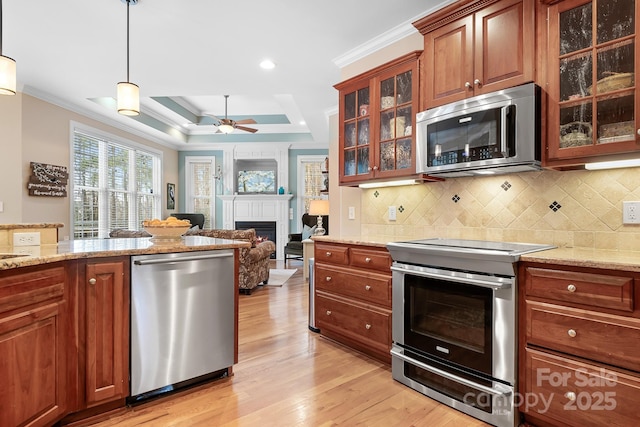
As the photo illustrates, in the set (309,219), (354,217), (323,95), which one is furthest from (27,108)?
(309,219)

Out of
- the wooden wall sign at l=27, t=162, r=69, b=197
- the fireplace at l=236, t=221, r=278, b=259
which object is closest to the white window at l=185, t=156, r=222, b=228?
the fireplace at l=236, t=221, r=278, b=259

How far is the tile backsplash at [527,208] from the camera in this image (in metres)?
2.03

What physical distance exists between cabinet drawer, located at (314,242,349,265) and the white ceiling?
1910mm

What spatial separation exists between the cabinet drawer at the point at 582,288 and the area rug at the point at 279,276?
4241 mm

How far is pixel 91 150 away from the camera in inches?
238

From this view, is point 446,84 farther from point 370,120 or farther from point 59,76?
point 59,76

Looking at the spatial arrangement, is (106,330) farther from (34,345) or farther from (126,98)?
(126,98)

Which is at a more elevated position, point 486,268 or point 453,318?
point 486,268

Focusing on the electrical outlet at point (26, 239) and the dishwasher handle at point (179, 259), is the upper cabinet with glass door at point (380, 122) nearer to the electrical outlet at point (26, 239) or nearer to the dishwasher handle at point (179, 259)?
the dishwasher handle at point (179, 259)

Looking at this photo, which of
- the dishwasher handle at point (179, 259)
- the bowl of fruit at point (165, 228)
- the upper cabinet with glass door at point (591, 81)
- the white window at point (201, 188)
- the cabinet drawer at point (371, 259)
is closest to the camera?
the upper cabinet with glass door at point (591, 81)

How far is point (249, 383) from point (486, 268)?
166 cm

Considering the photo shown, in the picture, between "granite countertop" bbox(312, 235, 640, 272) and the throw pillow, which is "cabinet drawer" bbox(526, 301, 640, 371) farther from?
the throw pillow

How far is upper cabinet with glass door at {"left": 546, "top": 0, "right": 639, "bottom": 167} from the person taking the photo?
1.76 metres

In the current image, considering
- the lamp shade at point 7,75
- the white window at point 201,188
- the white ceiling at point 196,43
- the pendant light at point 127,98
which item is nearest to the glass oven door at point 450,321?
the white ceiling at point 196,43
